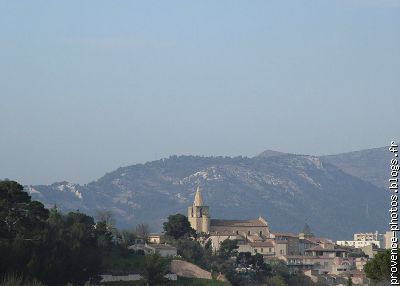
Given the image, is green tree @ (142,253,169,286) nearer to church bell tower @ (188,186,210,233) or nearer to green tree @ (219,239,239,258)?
green tree @ (219,239,239,258)

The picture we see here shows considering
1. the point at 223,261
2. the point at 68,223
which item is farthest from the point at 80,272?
the point at 223,261

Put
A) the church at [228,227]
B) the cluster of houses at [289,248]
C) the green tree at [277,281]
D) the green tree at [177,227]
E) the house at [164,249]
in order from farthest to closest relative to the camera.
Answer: the church at [228,227] → the cluster of houses at [289,248] → the green tree at [177,227] → the house at [164,249] → the green tree at [277,281]

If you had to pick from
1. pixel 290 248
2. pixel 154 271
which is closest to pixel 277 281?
pixel 154 271

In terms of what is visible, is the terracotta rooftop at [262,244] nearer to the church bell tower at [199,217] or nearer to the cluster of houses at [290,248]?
the cluster of houses at [290,248]

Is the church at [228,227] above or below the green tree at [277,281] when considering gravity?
above

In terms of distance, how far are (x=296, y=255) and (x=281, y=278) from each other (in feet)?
124

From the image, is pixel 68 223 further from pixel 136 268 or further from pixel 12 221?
pixel 12 221

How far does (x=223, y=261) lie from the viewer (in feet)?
347

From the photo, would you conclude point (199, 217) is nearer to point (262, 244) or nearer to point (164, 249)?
point (262, 244)

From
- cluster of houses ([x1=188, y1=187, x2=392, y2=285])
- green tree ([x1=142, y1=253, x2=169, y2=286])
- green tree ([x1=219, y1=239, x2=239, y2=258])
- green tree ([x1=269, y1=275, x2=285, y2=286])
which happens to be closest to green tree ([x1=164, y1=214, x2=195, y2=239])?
green tree ([x1=219, y1=239, x2=239, y2=258])

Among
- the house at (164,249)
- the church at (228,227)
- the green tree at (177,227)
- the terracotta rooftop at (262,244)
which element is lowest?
the house at (164,249)

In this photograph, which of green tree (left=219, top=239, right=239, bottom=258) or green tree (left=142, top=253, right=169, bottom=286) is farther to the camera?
green tree (left=219, top=239, right=239, bottom=258)

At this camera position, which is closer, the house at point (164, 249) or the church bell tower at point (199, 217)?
the house at point (164, 249)

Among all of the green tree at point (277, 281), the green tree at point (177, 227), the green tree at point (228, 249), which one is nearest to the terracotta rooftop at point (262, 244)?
the green tree at point (228, 249)
